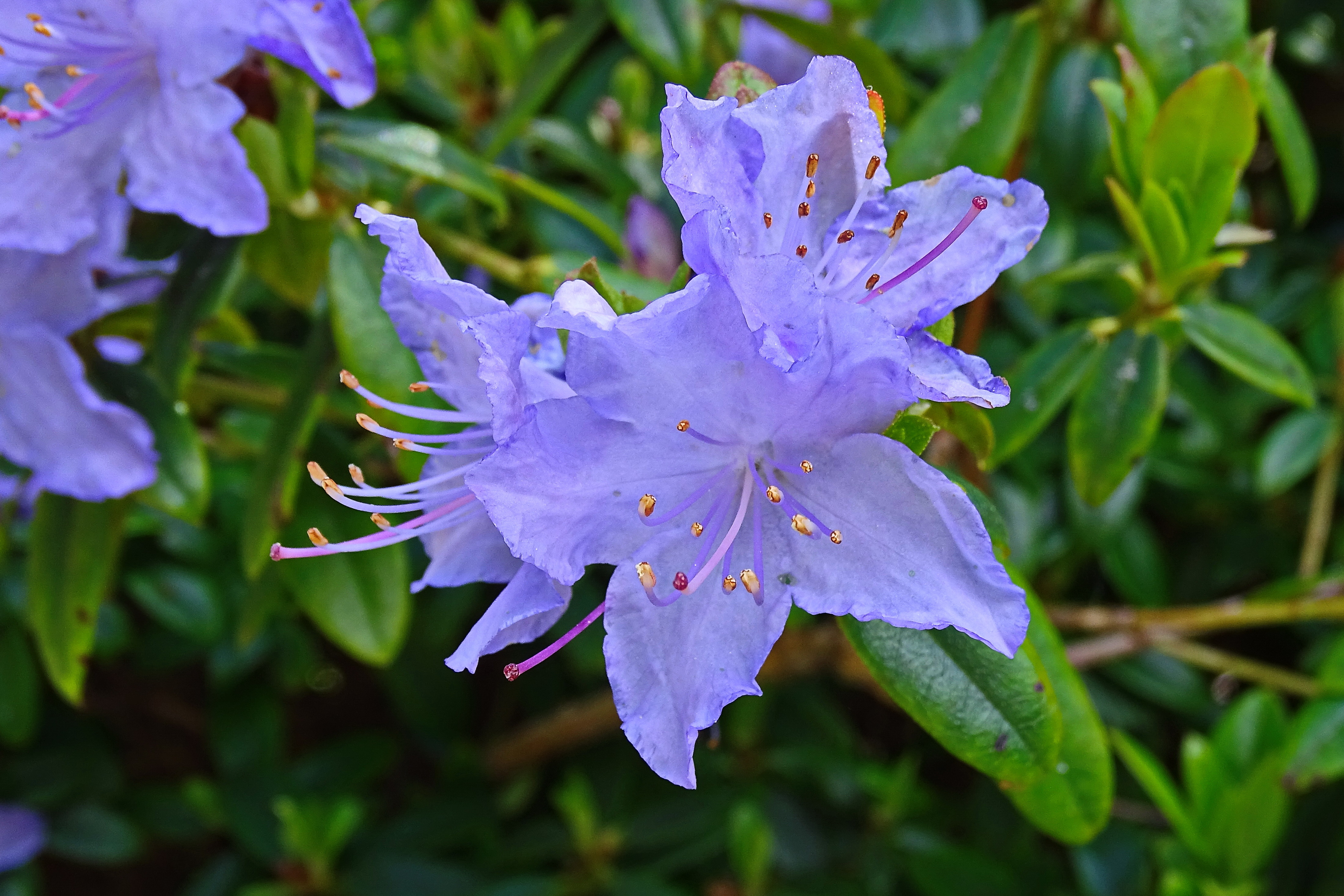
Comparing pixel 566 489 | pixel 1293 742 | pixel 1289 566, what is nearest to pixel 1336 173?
pixel 1289 566

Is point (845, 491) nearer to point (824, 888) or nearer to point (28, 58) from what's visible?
point (28, 58)

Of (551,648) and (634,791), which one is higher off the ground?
(551,648)

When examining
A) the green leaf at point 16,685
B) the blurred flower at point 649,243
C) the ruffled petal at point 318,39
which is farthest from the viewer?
the green leaf at point 16,685

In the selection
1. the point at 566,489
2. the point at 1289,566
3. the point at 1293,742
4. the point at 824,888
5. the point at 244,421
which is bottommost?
the point at 824,888

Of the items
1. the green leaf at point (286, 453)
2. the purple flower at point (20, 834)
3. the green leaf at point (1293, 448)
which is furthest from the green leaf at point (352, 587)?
the green leaf at point (1293, 448)

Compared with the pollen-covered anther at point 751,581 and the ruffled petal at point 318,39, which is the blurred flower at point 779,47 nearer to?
the ruffled petal at point 318,39

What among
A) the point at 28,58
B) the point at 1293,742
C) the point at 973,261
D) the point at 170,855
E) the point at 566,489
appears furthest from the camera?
the point at 170,855

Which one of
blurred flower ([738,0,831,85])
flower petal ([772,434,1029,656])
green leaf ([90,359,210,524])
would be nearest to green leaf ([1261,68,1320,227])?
blurred flower ([738,0,831,85])
